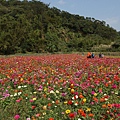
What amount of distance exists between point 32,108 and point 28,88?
4.45ft

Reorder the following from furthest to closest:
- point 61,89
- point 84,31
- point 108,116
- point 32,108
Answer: point 84,31, point 61,89, point 32,108, point 108,116

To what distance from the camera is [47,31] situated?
224 feet

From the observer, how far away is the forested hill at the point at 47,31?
45.6 meters

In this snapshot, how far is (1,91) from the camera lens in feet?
15.7

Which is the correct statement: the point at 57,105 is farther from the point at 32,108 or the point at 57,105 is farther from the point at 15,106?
the point at 15,106

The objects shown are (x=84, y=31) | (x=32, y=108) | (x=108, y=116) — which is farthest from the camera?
(x=84, y=31)

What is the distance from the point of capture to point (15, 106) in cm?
373

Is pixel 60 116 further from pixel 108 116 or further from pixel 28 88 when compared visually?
pixel 28 88

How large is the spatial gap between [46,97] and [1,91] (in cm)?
122

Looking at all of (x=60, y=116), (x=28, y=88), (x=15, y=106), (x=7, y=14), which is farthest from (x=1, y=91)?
Result: (x=7, y=14)

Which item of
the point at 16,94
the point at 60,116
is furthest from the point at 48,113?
the point at 16,94

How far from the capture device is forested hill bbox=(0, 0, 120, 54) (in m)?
45.6

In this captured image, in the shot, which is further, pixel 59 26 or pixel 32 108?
pixel 59 26

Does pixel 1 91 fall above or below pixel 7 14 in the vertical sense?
below
